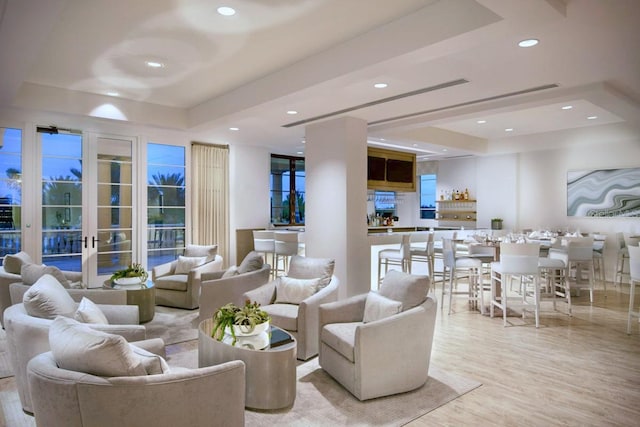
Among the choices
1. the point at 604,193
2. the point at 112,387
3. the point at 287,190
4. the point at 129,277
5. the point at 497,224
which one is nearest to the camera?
the point at 112,387

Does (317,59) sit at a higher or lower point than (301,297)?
higher

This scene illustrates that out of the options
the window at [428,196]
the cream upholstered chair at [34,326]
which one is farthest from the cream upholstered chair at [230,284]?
the window at [428,196]

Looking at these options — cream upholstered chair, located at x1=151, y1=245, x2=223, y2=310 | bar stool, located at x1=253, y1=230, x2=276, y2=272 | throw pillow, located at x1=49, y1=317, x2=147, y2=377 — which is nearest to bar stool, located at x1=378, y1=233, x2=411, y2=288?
bar stool, located at x1=253, y1=230, x2=276, y2=272

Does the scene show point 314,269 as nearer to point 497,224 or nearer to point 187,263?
point 187,263

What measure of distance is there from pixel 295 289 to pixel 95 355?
8.25ft

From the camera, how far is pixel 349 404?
9.84 feet

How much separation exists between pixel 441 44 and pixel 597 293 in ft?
19.2

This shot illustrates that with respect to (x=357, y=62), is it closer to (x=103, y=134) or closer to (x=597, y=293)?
(x=103, y=134)

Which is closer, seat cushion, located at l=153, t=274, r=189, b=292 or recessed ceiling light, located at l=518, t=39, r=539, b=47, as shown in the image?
recessed ceiling light, located at l=518, t=39, r=539, b=47

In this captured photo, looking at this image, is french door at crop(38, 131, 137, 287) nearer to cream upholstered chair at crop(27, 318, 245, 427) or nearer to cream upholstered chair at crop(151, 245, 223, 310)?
cream upholstered chair at crop(151, 245, 223, 310)

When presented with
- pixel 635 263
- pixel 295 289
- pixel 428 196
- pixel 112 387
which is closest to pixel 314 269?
pixel 295 289

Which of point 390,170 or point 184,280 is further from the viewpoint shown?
point 390,170

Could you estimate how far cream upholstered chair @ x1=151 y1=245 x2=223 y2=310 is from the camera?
18.8ft

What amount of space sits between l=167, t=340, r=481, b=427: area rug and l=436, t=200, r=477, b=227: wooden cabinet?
290 inches
